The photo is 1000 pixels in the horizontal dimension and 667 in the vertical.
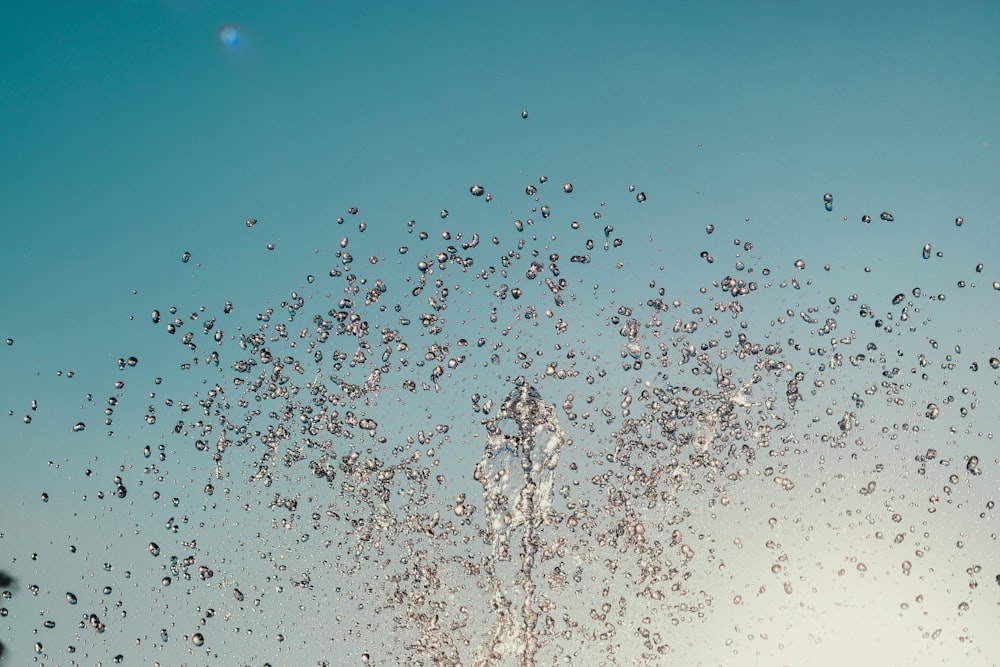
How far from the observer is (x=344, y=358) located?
1019 centimetres

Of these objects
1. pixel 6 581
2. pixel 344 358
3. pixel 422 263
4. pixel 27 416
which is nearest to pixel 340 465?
pixel 344 358

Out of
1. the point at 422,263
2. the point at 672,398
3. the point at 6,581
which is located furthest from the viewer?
the point at 6,581

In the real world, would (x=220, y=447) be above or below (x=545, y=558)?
above

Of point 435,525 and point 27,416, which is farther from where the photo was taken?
point 435,525

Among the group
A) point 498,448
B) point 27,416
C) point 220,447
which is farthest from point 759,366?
point 27,416

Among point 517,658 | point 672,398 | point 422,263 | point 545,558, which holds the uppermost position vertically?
point 422,263

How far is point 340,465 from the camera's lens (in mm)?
10523

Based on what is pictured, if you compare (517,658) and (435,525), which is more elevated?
(435,525)

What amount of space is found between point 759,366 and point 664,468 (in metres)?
1.53

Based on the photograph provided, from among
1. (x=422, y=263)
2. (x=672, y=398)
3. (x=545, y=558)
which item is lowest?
(x=545, y=558)

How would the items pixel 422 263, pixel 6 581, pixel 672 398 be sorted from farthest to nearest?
pixel 6 581 → pixel 672 398 → pixel 422 263

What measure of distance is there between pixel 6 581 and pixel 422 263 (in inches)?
566

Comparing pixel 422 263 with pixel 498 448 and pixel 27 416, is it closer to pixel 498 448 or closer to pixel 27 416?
pixel 498 448

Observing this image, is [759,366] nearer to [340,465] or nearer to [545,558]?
[545,558]
